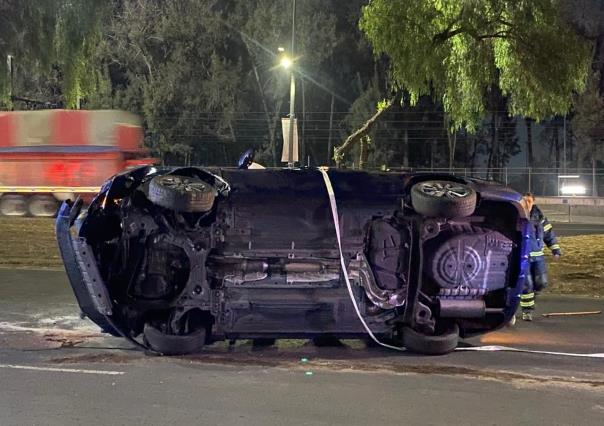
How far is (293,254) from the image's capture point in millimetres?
6328

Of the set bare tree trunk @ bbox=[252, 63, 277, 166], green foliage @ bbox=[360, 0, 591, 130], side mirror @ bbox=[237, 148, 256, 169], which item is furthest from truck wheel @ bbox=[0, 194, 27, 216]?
side mirror @ bbox=[237, 148, 256, 169]

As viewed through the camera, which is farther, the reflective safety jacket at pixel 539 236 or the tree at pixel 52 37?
the tree at pixel 52 37

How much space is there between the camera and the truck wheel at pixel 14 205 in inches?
996

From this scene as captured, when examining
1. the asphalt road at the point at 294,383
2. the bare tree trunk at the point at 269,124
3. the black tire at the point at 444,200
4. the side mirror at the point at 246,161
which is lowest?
the asphalt road at the point at 294,383

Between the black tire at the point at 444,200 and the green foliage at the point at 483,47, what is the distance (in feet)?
27.7

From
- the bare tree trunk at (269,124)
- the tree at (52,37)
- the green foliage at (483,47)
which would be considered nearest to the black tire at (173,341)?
the green foliage at (483,47)

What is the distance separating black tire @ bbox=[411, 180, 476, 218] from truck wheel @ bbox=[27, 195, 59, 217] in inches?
837

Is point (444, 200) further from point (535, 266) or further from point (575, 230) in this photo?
point (575, 230)

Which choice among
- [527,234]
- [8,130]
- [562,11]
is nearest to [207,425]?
[527,234]

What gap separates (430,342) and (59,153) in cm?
2092

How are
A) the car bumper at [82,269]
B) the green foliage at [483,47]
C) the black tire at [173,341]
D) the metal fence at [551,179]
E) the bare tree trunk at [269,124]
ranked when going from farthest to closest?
the bare tree trunk at [269,124] < the metal fence at [551,179] < the green foliage at [483,47] < the black tire at [173,341] < the car bumper at [82,269]

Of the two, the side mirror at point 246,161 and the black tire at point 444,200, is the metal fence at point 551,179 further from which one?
the black tire at point 444,200

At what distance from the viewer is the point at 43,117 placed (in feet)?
79.8

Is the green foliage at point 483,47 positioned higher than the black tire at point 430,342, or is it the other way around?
the green foliage at point 483,47
